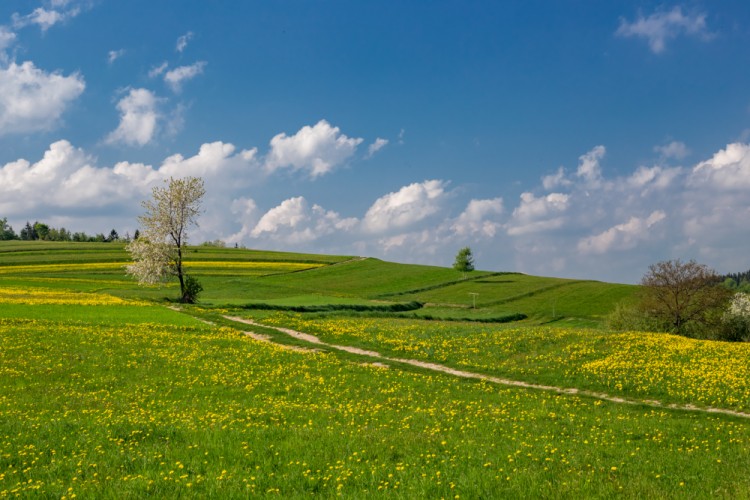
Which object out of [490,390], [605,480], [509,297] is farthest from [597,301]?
[605,480]

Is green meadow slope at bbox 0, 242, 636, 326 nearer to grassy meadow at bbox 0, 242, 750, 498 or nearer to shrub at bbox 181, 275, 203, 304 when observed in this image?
shrub at bbox 181, 275, 203, 304

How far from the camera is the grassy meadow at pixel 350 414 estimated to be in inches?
434

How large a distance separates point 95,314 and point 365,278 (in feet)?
244

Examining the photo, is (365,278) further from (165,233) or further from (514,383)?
(514,383)

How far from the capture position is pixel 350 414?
1819cm

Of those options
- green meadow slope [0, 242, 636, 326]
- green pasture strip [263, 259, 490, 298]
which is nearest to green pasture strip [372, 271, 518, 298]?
green meadow slope [0, 242, 636, 326]

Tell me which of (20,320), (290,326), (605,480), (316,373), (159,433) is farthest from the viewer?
(290,326)

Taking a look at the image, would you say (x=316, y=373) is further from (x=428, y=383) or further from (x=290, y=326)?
(x=290, y=326)

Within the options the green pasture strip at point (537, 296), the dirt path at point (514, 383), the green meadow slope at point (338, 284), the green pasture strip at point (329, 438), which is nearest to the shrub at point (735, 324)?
the green meadow slope at point (338, 284)

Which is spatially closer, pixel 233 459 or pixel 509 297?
pixel 233 459

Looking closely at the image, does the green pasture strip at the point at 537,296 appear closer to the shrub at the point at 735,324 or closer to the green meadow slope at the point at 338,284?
the green meadow slope at the point at 338,284

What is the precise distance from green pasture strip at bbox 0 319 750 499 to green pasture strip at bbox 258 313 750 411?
10.3 ft

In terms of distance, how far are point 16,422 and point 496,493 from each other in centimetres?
1452

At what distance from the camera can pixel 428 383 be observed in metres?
24.7
